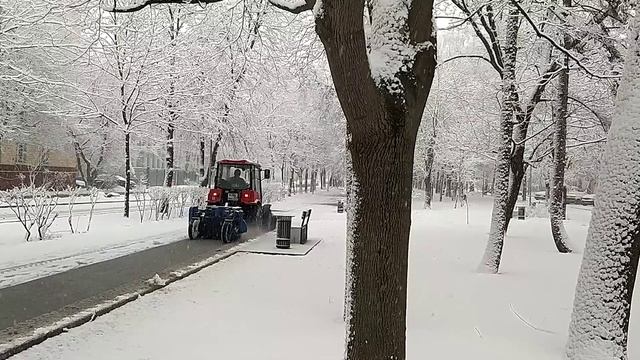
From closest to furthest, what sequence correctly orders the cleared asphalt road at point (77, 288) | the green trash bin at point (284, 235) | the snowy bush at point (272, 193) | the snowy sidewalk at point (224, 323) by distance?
the snowy sidewalk at point (224, 323)
the cleared asphalt road at point (77, 288)
the green trash bin at point (284, 235)
the snowy bush at point (272, 193)

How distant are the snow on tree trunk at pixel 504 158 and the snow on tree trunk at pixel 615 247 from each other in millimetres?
5445

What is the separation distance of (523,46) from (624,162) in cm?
894

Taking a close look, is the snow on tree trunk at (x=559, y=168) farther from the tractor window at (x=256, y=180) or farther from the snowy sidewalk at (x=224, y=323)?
the tractor window at (x=256, y=180)

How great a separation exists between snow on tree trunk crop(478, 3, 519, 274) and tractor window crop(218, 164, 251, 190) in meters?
9.09

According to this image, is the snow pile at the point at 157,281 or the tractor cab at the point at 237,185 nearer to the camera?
the snow pile at the point at 157,281

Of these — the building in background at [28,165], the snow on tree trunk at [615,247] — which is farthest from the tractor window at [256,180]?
the building in background at [28,165]

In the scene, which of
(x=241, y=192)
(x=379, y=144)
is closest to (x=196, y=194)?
(x=241, y=192)

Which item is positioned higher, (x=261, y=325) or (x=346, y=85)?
(x=346, y=85)

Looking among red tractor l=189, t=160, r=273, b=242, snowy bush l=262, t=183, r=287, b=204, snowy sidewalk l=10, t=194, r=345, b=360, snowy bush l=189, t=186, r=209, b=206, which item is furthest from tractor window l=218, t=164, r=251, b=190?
snowy bush l=262, t=183, r=287, b=204

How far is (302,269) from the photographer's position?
10.8m

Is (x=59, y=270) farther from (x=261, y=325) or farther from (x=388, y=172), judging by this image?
(x=388, y=172)

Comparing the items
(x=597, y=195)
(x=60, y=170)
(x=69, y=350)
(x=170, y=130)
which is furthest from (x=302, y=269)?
(x=60, y=170)

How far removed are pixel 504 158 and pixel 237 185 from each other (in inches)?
371

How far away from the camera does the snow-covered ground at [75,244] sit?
32.2 ft
